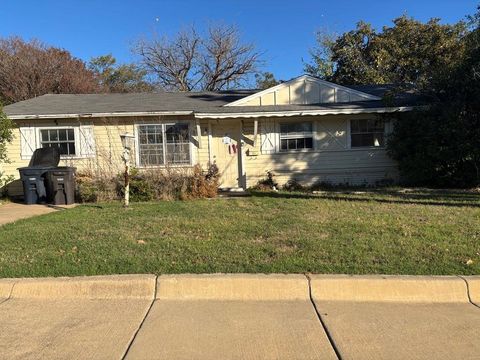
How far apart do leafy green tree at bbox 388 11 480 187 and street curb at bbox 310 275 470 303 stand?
341 inches

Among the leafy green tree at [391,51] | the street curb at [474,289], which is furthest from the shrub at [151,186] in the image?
the leafy green tree at [391,51]

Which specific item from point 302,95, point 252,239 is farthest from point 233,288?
point 302,95

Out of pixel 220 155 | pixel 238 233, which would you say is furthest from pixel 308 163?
pixel 238 233

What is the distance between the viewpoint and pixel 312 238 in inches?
262

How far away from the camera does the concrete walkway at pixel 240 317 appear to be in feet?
12.1

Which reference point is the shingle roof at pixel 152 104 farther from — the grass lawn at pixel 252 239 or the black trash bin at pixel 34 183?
the grass lawn at pixel 252 239

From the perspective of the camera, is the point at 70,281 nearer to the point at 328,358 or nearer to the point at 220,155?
the point at 328,358

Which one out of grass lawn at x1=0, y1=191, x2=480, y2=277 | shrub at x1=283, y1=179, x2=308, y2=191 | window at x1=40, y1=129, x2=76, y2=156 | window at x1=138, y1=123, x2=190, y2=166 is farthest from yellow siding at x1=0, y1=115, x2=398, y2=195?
grass lawn at x1=0, y1=191, x2=480, y2=277

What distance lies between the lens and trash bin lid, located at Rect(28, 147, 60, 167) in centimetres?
1296

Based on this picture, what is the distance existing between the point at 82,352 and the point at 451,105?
11.9 meters

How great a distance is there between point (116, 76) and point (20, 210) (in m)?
30.8

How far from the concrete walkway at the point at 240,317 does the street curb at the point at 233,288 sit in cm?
1

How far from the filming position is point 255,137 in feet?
47.4

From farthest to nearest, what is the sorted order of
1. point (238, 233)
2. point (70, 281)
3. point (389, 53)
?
1. point (389, 53)
2. point (238, 233)
3. point (70, 281)
